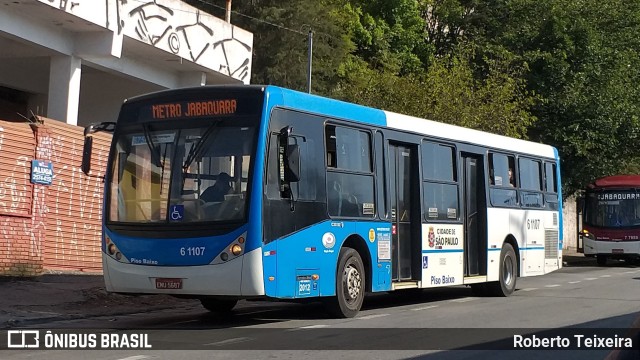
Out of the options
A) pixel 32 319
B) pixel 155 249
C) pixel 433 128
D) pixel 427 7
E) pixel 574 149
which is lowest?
pixel 32 319

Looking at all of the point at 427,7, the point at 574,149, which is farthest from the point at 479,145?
the point at 427,7

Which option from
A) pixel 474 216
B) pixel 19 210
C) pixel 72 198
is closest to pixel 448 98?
pixel 474 216

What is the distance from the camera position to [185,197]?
11.9 meters

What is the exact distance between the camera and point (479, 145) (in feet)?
57.7

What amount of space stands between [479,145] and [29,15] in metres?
10.3

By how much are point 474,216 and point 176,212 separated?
23.7 feet

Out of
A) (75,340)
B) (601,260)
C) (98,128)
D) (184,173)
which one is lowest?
(75,340)

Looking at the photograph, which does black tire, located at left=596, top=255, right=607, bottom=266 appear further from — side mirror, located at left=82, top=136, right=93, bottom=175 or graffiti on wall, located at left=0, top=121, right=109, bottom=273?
side mirror, located at left=82, top=136, right=93, bottom=175

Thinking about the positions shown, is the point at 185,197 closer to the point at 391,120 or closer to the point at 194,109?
the point at 194,109

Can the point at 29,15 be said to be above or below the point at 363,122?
above

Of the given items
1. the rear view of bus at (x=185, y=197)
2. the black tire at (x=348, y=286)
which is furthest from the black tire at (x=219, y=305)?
the rear view of bus at (x=185, y=197)

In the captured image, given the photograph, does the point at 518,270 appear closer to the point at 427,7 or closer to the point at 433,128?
the point at 433,128

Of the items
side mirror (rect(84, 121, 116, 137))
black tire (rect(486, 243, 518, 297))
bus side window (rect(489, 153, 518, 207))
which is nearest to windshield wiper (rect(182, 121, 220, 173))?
side mirror (rect(84, 121, 116, 137))

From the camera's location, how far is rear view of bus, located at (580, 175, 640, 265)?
110 ft
